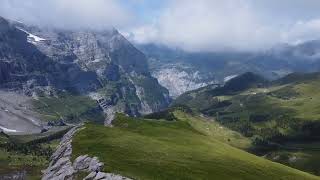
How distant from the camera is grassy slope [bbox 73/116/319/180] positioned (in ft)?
380

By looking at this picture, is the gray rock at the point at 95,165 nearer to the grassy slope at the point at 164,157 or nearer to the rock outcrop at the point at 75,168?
the rock outcrop at the point at 75,168

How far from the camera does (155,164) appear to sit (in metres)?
120

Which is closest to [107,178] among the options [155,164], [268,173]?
[155,164]

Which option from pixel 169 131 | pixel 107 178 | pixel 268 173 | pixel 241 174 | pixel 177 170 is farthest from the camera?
pixel 169 131

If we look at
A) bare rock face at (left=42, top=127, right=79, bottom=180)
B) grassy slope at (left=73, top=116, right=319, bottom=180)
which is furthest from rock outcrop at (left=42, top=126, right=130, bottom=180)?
grassy slope at (left=73, top=116, right=319, bottom=180)

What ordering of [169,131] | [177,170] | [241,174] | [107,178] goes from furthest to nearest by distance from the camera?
[169,131]
[241,174]
[177,170]
[107,178]

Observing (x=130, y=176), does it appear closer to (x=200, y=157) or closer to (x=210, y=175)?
(x=210, y=175)

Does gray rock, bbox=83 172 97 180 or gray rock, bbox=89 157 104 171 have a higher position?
gray rock, bbox=89 157 104 171

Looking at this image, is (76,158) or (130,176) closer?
(130,176)

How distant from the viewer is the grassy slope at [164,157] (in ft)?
380

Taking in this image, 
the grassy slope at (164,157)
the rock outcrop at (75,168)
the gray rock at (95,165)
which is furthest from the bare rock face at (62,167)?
the gray rock at (95,165)

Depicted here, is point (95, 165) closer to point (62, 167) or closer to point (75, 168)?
point (75, 168)

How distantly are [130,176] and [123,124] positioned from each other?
277 ft

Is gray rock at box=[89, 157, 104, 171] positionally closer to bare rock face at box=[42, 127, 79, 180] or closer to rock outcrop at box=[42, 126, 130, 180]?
rock outcrop at box=[42, 126, 130, 180]
